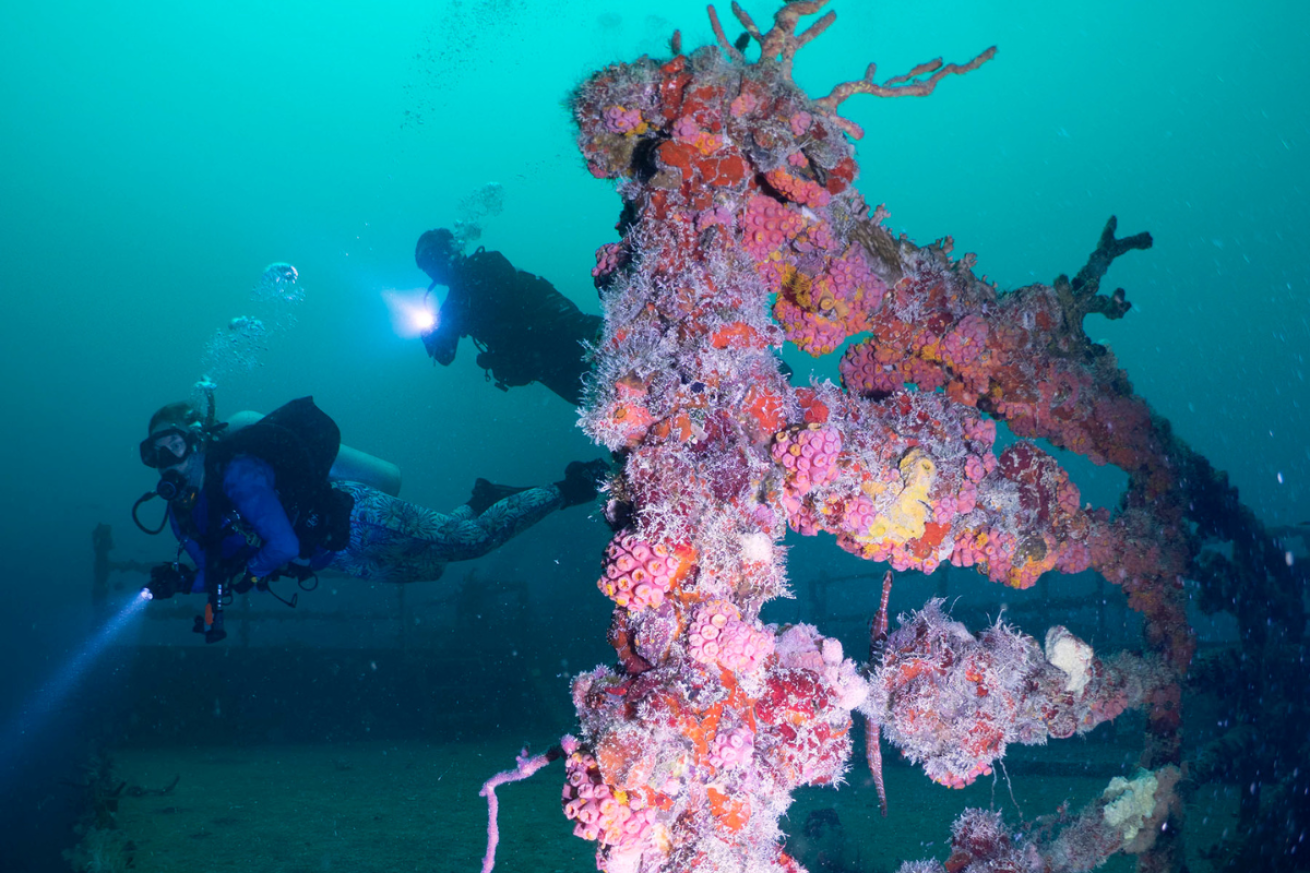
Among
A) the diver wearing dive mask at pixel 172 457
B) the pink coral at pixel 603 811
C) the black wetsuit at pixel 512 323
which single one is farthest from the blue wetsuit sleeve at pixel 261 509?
the pink coral at pixel 603 811

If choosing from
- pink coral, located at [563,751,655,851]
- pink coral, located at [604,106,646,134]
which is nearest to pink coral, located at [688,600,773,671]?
pink coral, located at [563,751,655,851]

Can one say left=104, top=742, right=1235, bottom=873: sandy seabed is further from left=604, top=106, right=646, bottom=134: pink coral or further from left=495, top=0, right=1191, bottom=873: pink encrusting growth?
left=604, top=106, right=646, bottom=134: pink coral

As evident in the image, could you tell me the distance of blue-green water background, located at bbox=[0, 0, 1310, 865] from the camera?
80.0 meters

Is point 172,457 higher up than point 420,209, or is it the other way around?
point 420,209

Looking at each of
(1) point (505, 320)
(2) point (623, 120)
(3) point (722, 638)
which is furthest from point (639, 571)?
(1) point (505, 320)

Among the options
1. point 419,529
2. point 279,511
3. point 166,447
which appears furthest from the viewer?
point 419,529

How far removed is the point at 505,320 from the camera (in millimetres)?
Answer: 6926

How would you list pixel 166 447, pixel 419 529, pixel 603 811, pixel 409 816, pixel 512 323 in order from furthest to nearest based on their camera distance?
pixel 409 816 < pixel 512 323 < pixel 419 529 < pixel 166 447 < pixel 603 811

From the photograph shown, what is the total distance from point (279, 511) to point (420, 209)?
364 feet

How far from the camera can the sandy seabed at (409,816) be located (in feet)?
19.9

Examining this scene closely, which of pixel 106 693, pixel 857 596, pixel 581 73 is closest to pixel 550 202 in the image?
pixel 857 596

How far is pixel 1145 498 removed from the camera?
3.81 metres

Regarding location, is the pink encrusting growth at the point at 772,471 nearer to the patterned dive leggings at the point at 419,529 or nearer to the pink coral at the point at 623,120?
the pink coral at the point at 623,120

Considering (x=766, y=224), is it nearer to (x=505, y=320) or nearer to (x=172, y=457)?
(x=505, y=320)
